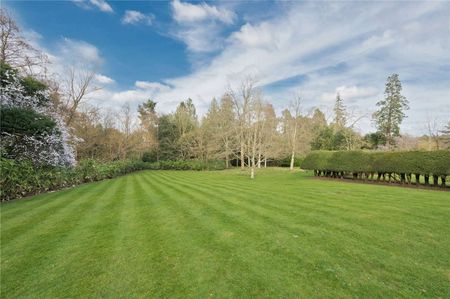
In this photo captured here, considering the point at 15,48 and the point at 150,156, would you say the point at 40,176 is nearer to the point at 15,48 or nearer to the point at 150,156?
the point at 15,48

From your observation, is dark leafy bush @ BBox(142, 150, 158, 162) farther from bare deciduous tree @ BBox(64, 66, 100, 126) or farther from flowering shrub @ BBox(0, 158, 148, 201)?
flowering shrub @ BBox(0, 158, 148, 201)

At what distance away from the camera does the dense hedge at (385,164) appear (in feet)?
34.9

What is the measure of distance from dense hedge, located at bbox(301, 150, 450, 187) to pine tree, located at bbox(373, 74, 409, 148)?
2447 centimetres

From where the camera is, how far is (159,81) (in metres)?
22.2

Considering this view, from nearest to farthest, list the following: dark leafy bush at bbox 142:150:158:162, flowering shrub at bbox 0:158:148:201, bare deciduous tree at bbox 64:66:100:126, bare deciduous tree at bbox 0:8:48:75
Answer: flowering shrub at bbox 0:158:148:201 → bare deciduous tree at bbox 0:8:48:75 → bare deciduous tree at bbox 64:66:100:126 → dark leafy bush at bbox 142:150:158:162

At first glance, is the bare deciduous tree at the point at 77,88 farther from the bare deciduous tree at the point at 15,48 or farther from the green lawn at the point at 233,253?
the green lawn at the point at 233,253

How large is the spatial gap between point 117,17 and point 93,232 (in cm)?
1141

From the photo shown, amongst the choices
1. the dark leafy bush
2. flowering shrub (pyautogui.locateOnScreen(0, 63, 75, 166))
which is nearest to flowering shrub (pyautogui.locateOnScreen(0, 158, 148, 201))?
flowering shrub (pyautogui.locateOnScreen(0, 63, 75, 166))

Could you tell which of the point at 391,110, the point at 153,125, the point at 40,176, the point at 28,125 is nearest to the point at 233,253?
the point at 28,125

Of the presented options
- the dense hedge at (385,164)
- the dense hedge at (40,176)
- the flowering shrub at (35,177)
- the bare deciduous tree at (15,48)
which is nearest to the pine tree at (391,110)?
the dense hedge at (385,164)

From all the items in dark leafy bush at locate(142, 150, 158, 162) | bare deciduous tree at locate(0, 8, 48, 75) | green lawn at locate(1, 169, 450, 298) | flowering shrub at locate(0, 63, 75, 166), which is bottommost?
green lawn at locate(1, 169, 450, 298)

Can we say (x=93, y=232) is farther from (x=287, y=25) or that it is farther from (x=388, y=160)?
(x=388, y=160)

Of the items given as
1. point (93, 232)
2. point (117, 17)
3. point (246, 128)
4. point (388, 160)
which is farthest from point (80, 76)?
point (388, 160)

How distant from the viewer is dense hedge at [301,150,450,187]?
1065 centimetres
